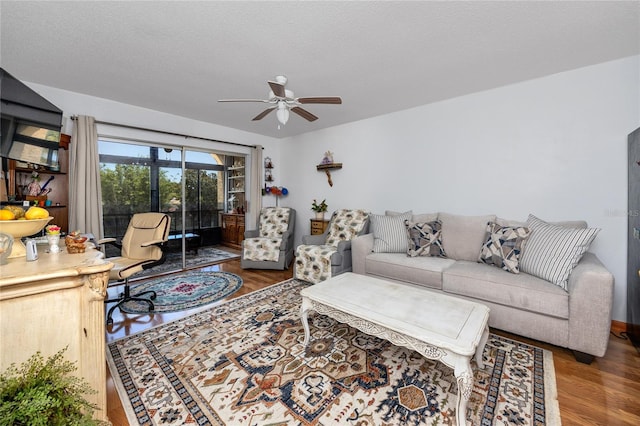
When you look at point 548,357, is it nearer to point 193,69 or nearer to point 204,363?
point 204,363

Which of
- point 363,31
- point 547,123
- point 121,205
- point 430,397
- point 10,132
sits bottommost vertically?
point 430,397

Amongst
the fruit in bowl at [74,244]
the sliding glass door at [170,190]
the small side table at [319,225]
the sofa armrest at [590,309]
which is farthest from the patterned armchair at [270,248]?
the sofa armrest at [590,309]

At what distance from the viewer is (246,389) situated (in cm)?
167

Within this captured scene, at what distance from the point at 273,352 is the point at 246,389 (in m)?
0.40

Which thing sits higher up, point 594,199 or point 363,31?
point 363,31

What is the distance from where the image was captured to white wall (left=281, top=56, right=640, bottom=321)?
248 cm

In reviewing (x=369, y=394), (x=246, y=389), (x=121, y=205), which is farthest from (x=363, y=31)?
(x=121, y=205)

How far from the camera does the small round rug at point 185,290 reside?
2.90 metres

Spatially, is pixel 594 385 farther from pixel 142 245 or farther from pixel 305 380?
pixel 142 245

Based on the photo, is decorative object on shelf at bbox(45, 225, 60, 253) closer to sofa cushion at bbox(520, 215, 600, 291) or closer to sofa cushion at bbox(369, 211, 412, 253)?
sofa cushion at bbox(369, 211, 412, 253)

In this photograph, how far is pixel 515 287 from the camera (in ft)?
7.16

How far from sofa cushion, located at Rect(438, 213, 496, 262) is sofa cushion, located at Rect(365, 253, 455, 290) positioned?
16 centimetres

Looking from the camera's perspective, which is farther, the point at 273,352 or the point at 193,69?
the point at 193,69

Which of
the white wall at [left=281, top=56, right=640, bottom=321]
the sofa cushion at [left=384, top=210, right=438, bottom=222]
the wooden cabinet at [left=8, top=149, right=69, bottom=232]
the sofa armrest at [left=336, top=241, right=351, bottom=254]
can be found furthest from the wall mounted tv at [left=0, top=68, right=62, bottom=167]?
the sofa cushion at [left=384, top=210, right=438, bottom=222]
